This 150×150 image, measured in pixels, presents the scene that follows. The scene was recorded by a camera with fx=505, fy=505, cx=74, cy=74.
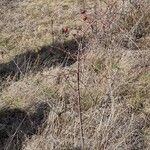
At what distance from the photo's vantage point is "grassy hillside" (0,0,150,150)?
416 centimetres

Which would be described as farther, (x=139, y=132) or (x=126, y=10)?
(x=126, y=10)

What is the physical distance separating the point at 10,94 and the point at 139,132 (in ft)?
5.18

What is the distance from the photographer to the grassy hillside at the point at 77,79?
164 inches

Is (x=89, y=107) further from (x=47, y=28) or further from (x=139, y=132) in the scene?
(x=47, y=28)

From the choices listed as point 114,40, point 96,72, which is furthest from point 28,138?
point 114,40

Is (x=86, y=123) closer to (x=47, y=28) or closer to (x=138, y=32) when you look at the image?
(x=138, y=32)

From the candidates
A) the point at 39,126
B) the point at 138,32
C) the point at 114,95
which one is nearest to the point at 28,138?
the point at 39,126

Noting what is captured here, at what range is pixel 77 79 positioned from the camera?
13.5 feet

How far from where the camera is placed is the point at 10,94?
205 inches

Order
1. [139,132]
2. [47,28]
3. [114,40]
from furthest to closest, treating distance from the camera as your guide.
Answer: [47,28]
[114,40]
[139,132]

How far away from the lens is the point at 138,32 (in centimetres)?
601

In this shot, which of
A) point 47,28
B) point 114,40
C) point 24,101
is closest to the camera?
point 24,101

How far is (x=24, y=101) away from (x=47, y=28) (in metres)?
2.05

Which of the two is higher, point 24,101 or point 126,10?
point 126,10
